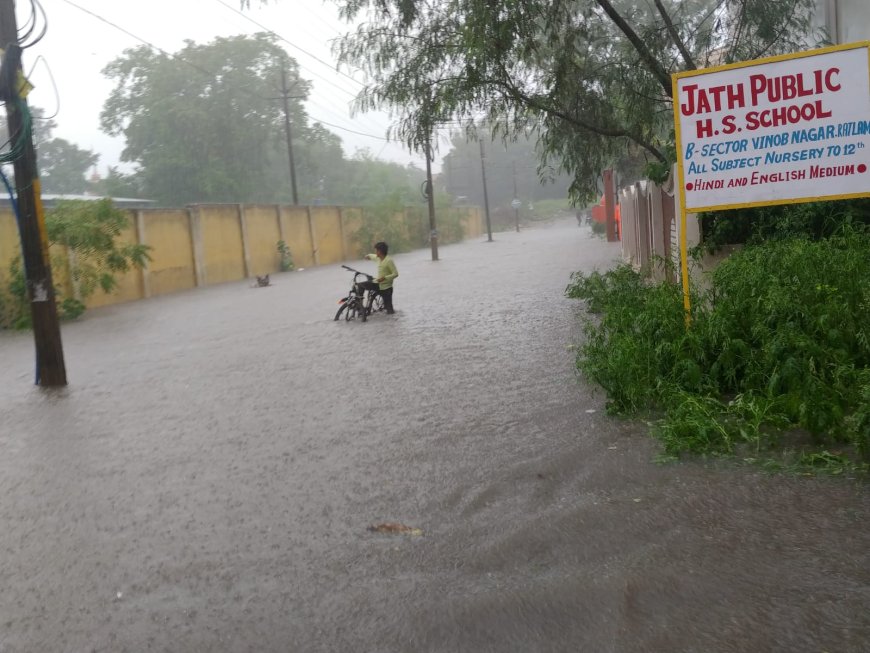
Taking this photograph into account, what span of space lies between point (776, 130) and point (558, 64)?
20.9 feet

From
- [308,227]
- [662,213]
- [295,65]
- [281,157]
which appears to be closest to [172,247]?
[308,227]

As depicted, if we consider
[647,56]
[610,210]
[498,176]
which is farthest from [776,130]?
[498,176]

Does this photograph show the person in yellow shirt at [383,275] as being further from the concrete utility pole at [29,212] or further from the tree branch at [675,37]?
the concrete utility pole at [29,212]

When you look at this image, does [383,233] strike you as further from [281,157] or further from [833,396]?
[833,396]

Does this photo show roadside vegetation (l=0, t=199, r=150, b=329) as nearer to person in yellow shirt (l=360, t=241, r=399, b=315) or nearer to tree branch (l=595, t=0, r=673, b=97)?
person in yellow shirt (l=360, t=241, r=399, b=315)

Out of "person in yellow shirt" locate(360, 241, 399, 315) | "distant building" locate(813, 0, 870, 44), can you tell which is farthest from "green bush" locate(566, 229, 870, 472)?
"person in yellow shirt" locate(360, 241, 399, 315)

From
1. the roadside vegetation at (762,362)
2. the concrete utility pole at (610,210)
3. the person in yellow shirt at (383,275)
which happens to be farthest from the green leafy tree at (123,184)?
the roadside vegetation at (762,362)

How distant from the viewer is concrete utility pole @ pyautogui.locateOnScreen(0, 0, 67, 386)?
33.0 ft

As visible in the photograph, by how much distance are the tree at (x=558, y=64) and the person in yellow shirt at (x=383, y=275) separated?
2.30 metres

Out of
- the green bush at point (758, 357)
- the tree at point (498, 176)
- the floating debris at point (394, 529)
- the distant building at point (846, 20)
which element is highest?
the tree at point (498, 176)

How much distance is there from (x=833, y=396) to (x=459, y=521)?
99.0 inches

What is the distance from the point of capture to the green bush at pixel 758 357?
566cm

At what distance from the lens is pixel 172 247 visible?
1081 inches

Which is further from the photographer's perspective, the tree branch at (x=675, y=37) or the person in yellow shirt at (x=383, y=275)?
the person in yellow shirt at (x=383, y=275)
